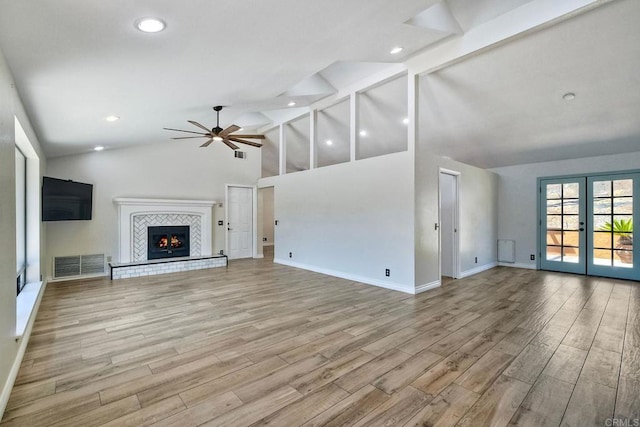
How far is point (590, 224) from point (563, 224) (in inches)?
16.8

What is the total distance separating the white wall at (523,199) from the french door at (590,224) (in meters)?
0.18

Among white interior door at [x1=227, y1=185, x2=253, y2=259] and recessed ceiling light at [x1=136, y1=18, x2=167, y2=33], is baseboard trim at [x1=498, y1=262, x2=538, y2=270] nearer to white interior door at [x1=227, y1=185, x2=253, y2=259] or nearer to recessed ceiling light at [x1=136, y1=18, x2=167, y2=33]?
white interior door at [x1=227, y1=185, x2=253, y2=259]

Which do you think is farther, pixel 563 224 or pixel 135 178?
Answer: pixel 135 178

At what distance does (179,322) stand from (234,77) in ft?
9.33

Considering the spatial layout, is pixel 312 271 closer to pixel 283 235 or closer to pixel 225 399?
pixel 283 235

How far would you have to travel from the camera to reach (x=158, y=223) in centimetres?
679

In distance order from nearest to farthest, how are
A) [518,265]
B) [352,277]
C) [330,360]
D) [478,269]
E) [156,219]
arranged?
1. [330,360]
2. [352,277]
3. [478,269]
4. [156,219]
5. [518,265]

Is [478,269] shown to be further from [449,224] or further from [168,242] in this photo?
[168,242]

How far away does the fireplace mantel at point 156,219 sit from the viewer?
6.35 metres

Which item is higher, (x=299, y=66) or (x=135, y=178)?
(x=299, y=66)

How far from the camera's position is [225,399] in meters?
2.00

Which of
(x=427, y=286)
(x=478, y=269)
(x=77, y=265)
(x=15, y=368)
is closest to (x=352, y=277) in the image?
(x=427, y=286)

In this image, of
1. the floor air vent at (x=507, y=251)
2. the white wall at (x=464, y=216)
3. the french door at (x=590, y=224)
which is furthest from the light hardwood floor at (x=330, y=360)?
the floor air vent at (x=507, y=251)

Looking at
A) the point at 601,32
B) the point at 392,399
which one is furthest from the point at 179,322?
the point at 601,32
